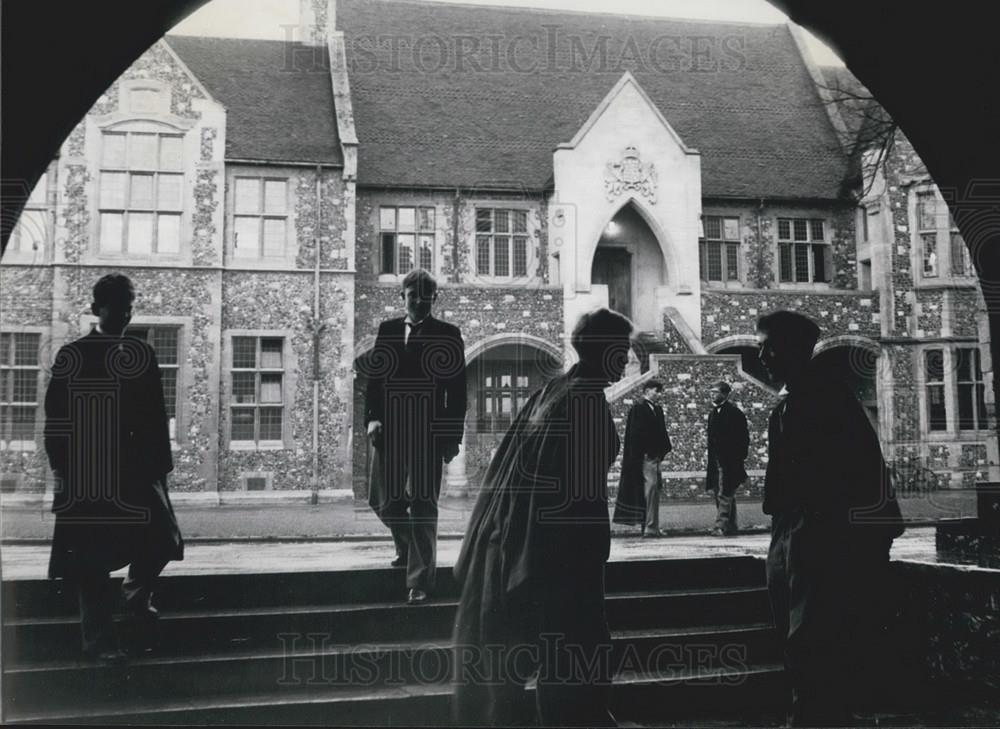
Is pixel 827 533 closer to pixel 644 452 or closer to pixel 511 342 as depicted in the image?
pixel 644 452

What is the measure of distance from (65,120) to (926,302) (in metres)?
14.4

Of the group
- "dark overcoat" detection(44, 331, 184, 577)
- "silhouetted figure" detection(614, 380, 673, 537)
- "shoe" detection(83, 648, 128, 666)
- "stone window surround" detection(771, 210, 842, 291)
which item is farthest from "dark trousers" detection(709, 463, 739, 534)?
"stone window surround" detection(771, 210, 842, 291)

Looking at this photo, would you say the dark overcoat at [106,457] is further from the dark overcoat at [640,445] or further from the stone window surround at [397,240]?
the stone window surround at [397,240]

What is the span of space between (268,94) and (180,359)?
4.72 m

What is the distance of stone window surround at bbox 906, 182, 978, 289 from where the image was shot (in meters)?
15.2

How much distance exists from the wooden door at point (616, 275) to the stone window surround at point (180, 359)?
688cm

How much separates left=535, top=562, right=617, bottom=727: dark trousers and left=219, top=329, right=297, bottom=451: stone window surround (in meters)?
11.0

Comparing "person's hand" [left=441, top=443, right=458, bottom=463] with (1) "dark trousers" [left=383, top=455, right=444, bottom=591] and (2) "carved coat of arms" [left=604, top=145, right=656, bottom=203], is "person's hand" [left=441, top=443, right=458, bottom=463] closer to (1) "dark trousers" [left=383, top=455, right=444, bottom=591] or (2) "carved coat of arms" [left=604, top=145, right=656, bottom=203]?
Result: (1) "dark trousers" [left=383, top=455, right=444, bottom=591]

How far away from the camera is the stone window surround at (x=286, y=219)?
14.5 meters

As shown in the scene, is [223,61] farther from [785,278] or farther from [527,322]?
[785,278]

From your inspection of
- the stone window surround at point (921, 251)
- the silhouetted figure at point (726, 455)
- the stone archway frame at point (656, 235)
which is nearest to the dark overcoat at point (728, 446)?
the silhouetted figure at point (726, 455)

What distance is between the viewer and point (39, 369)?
12.4m

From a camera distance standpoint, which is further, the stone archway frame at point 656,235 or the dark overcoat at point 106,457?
the stone archway frame at point 656,235

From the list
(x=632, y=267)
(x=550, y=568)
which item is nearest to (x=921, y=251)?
(x=632, y=267)
